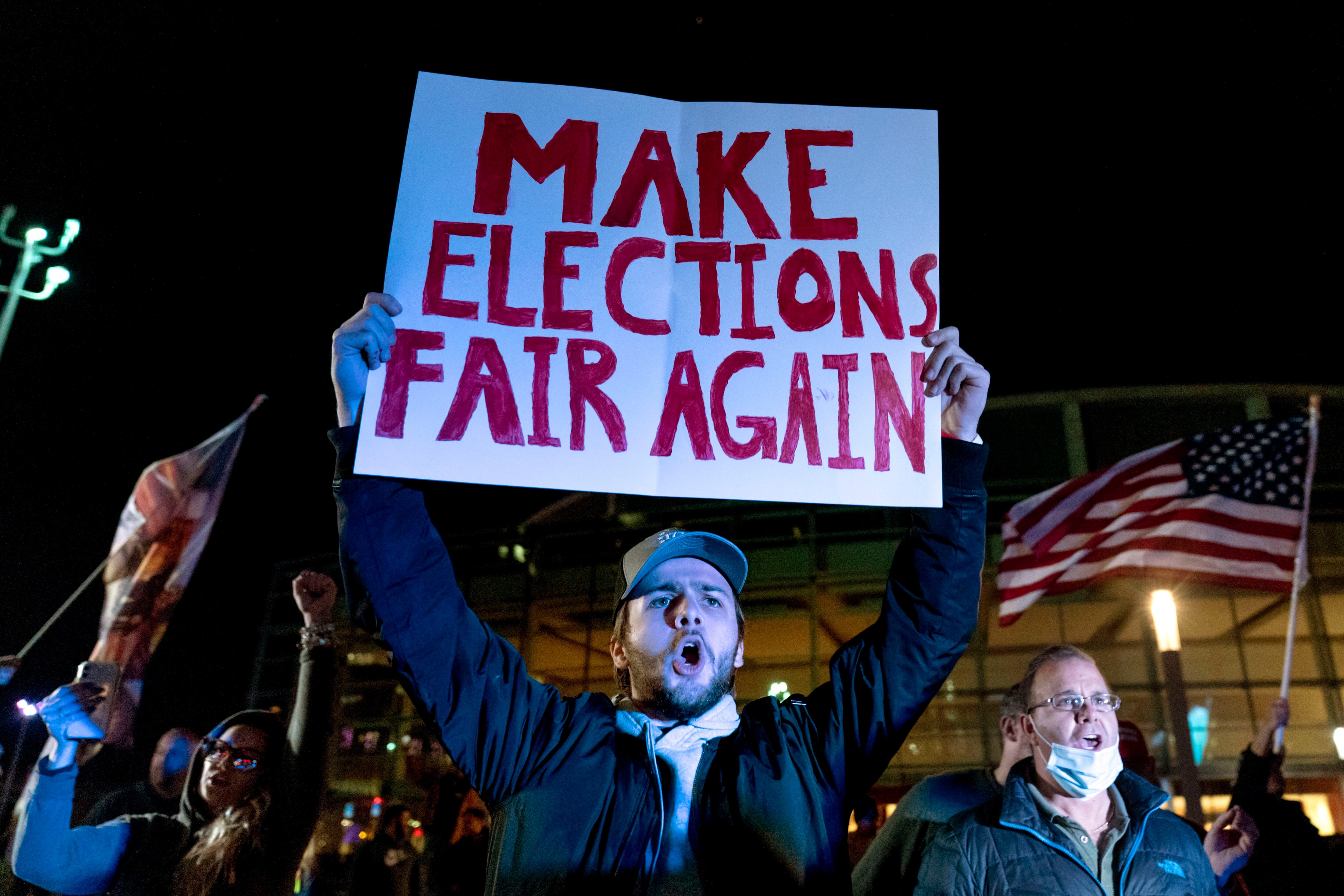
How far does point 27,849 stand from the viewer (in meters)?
3.88

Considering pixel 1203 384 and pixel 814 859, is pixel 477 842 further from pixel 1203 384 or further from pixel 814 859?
pixel 1203 384

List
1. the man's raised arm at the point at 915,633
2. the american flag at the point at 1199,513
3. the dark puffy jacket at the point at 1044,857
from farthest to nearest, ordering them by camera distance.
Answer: the american flag at the point at 1199,513 → the dark puffy jacket at the point at 1044,857 → the man's raised arm at the point at 915,633

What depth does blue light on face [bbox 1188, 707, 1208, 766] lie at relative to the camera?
59.5 ft

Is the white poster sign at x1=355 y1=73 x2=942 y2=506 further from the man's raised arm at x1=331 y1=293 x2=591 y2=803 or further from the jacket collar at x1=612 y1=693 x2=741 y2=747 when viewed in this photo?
the jacket collar at x1=612 y1=693 x2=741 y2=747

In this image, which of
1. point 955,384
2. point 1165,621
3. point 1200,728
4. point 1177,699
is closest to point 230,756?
point 955,384

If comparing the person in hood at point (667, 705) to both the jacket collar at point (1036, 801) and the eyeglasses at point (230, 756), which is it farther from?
the eyeglasses at point (230, 756)

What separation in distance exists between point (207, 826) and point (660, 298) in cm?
307

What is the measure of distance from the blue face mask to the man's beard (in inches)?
51.6

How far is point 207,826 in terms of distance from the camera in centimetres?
420

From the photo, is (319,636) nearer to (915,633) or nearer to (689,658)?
(689,658)

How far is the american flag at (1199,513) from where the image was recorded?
7758mm

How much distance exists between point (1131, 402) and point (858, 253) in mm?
21812

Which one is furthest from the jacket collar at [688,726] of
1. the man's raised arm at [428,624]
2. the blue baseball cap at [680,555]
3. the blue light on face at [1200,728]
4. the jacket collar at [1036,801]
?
the blue light on face at [1200,728]

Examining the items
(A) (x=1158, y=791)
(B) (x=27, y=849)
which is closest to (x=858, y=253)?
(A) (x=1158, y=791)
